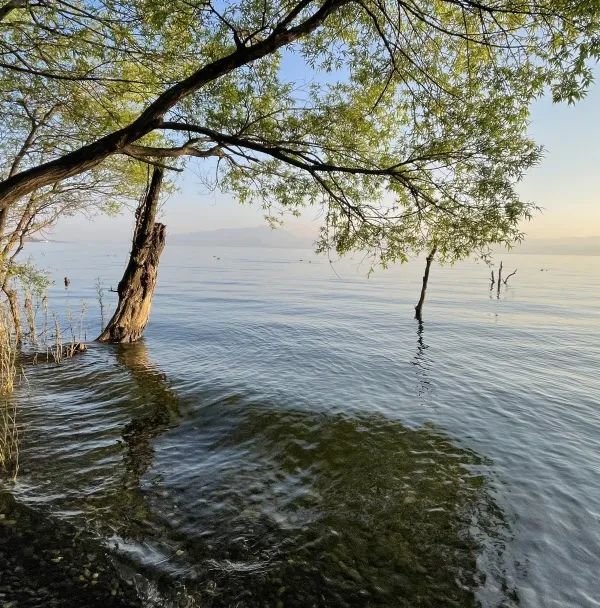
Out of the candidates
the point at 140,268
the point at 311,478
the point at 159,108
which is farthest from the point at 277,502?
the point at 140,268

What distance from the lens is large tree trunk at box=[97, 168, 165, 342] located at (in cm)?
1872

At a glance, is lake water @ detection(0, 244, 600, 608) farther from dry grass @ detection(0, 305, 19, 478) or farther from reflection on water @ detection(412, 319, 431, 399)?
dry grass @ detection(0, 305, 19, 478)

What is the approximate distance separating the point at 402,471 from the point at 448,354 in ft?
46.8

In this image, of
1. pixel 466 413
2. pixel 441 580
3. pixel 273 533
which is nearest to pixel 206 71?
pixel 273 533

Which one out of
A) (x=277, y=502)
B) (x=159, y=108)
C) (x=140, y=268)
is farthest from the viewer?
(x=140, y=268)

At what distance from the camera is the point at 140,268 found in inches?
743

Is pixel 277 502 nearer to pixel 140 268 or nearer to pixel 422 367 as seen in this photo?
pixel 422 367

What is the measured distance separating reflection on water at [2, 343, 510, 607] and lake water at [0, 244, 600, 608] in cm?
3

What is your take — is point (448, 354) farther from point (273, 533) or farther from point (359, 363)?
point (273, 533)

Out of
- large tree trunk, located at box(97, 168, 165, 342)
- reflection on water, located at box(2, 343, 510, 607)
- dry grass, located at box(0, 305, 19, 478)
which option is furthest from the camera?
large tree trunk, located at box(97, 168, 165, 342)

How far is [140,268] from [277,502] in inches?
567

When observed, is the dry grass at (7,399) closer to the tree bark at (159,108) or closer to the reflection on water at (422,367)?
the tree bark at (159,108)

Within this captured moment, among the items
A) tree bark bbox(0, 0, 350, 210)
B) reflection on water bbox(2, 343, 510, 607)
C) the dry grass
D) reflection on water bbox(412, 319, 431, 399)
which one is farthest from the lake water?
tree bark bbox(0, 0, 350, 210)

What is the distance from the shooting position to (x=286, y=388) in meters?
14.8
